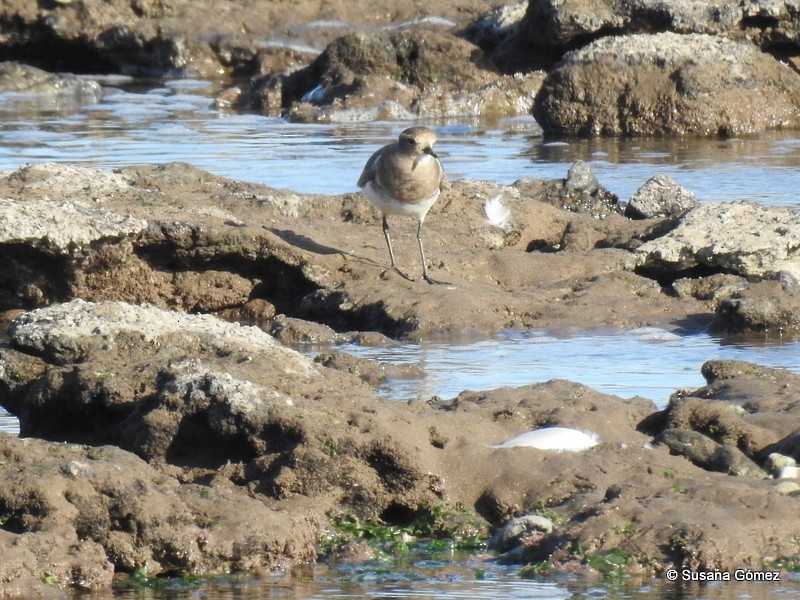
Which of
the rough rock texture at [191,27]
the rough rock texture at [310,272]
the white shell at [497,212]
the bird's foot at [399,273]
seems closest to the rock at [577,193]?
the white shell at [497,212]

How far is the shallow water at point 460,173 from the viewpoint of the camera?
4297 millimetres

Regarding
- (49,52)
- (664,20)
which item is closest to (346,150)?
(664,20)

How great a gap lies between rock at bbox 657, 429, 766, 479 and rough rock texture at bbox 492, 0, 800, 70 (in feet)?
51.5

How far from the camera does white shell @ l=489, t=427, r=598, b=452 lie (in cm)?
510

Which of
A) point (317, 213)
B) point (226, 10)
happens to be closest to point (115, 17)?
point (226, 10)

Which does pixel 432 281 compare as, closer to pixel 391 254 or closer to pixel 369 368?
pixel 391 254

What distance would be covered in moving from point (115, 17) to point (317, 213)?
59.5 ft

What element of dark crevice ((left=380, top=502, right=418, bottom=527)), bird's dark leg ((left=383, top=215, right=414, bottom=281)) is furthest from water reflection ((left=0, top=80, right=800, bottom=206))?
dark crevice ((left=380, top=502, right=418, bottom=527))

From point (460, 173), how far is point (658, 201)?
4064 millimetres

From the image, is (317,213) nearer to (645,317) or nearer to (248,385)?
(645,317)

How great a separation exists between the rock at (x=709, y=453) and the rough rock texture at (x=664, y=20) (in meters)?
15.7

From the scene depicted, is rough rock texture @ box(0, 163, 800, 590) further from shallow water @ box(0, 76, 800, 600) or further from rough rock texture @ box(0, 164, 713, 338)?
shallow water @ box(0, 76, 800, 600)

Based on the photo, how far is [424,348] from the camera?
7789 mm

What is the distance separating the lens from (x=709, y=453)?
508 cm
